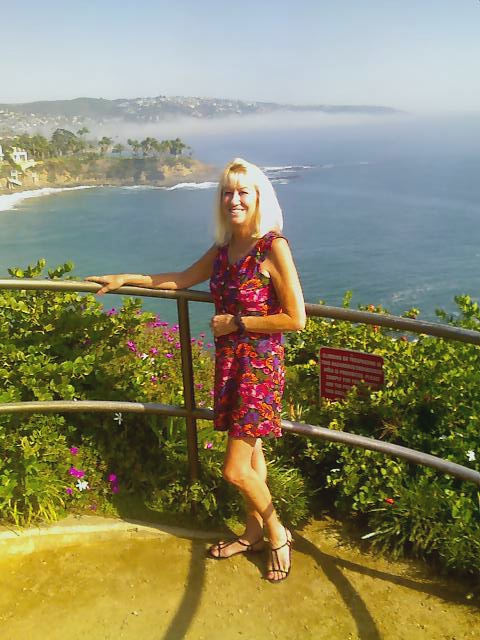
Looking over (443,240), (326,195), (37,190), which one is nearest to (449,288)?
(443,240)

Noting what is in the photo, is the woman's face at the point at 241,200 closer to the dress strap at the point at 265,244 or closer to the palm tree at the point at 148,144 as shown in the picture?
the dress strap at the point at 265,244

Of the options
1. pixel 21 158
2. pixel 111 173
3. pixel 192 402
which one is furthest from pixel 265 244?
pixel 111 173

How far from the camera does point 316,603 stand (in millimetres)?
2012

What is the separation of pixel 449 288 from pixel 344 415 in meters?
63.3

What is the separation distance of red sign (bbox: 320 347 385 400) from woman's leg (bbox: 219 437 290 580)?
51 centimetres

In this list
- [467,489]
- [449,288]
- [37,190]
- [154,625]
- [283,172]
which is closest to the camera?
[154,625]

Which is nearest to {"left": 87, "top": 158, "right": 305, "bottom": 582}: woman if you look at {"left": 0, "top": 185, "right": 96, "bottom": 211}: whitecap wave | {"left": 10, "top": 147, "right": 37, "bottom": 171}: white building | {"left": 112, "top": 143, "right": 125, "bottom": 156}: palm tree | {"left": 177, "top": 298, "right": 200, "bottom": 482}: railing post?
{"left": 177, "top": 298, "right": 200, "bottom": 482}: railing post

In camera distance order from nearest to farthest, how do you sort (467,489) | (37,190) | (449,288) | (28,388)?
(467,489), (28,388), (449,288), (37,190)

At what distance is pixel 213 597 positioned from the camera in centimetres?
204

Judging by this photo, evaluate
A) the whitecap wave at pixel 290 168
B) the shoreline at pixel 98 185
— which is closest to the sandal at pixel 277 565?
the shoreline at pixel 98 185

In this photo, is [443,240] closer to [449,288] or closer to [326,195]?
[449,288]

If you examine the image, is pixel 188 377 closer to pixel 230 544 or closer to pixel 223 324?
pixel 223 324

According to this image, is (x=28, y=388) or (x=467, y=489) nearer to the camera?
(x=467, y=489)

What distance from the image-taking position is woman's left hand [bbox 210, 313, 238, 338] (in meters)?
1.92
